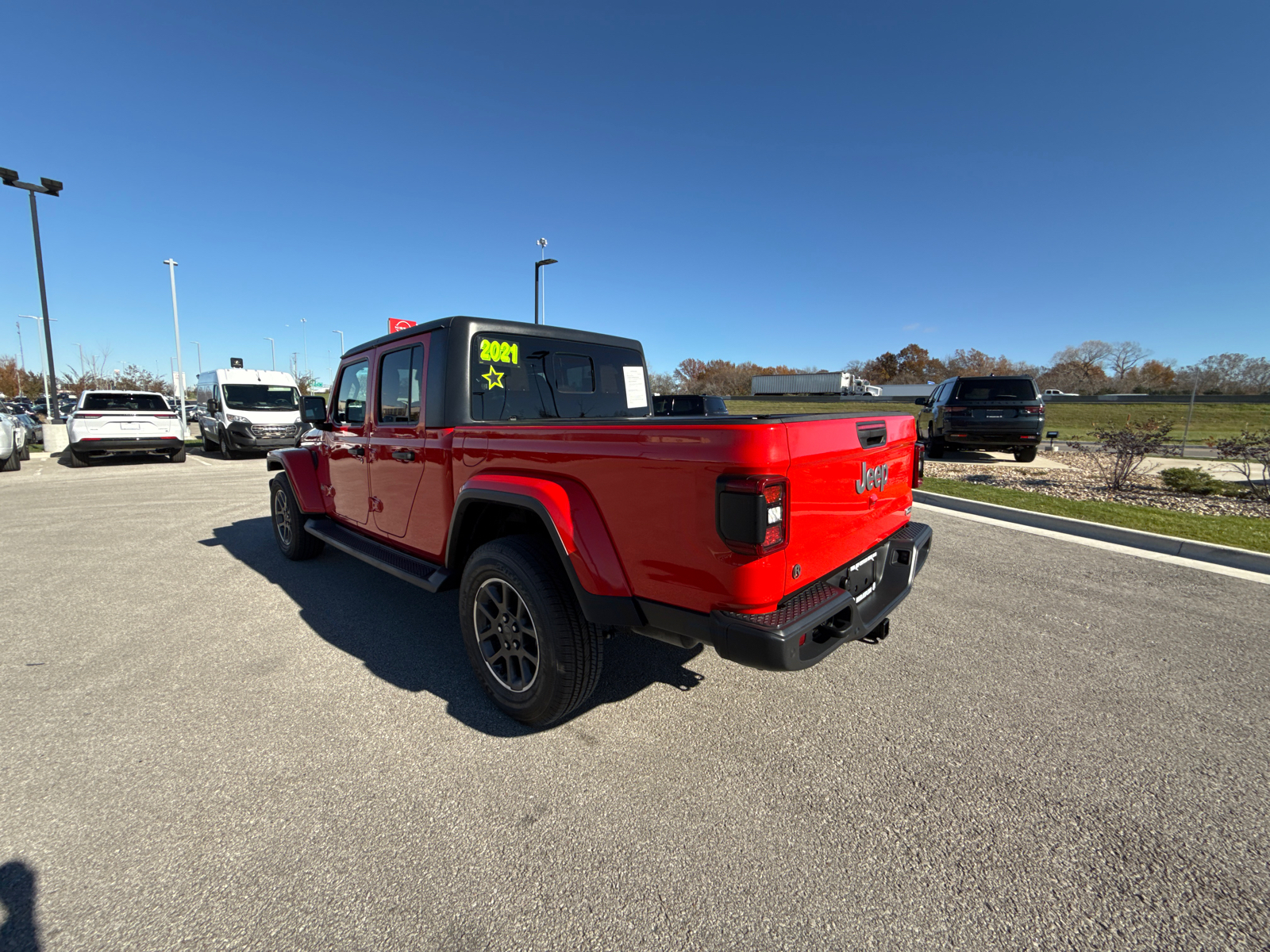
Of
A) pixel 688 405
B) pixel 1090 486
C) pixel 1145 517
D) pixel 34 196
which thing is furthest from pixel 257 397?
pixel 1090 486

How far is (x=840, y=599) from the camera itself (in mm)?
2348

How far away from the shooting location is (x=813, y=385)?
252ft

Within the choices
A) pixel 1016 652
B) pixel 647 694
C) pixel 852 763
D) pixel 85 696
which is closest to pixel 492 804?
pixel 647 694

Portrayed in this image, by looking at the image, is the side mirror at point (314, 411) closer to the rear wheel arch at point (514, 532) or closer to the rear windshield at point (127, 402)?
the rear wheel arch at point (514, 532)

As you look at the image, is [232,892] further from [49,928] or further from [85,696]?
[85,696]

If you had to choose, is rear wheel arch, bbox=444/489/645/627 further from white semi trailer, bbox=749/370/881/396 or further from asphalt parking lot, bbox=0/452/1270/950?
white semi trailer, bbox=749/370/881/396

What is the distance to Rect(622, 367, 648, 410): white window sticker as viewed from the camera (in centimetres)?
432

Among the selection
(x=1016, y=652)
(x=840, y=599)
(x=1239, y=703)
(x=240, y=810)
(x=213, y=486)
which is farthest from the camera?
(x=213, y=486)

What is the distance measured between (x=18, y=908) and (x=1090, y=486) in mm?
12092

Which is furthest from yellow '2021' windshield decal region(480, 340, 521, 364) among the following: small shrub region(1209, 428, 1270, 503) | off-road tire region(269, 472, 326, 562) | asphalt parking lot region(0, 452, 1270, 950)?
small shrub region(1209, 428, 1270, 503)

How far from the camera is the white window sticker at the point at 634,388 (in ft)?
14.2

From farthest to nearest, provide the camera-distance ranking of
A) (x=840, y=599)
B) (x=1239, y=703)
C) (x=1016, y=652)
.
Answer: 1. (x=1016, y=652)
2. (x=1239, y=703)
3. (x=840, y=599)

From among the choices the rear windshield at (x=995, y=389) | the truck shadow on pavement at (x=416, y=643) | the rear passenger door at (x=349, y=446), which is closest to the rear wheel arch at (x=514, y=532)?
the truck shadow on pavement at (x=416, y=643)

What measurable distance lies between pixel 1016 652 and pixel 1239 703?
0.96 meters
